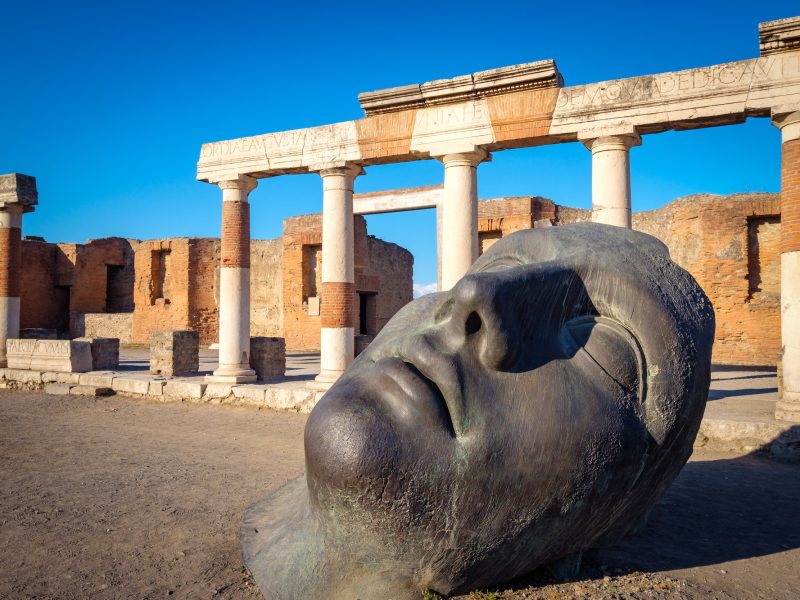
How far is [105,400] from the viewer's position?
34.0 ft

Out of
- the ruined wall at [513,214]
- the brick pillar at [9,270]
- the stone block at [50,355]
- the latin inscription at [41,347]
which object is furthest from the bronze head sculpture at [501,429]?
the ruined wall at [513,214]

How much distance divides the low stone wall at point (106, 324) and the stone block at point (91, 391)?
499 inches

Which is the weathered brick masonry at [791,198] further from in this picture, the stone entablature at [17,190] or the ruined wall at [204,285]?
the ruined wall at [204,285]

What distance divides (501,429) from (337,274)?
763 centimetres

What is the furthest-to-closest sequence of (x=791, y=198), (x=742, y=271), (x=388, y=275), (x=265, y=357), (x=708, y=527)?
(x=388, y=275) → (x=742, y=271) → (x=265, y=357) → (x=791, y=198) → (x=708, y=527)

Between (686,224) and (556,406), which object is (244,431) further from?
(686,224)

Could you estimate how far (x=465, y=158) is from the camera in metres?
8.67

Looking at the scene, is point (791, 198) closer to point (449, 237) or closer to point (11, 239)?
point (449, 237)

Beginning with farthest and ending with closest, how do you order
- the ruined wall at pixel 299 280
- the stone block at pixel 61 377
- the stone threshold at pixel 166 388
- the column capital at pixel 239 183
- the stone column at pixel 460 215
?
the ruined wall at pixel 299 280, the stone block at pixel 61 377, the column capital at pixel 239 183, the stone threshold at pixel 166 388, the stone column at pixel 460 215

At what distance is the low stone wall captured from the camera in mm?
22906

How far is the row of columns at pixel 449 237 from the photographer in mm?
6848

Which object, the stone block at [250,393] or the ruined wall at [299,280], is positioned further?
the ruined wall at [299,280]

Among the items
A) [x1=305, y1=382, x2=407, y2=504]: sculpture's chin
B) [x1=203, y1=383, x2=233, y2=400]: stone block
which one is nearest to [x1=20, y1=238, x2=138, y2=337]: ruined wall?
[x1=203, y1=383, x2=233, y2=400]: stone block

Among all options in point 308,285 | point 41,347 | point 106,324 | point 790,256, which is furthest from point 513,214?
point 106,324
